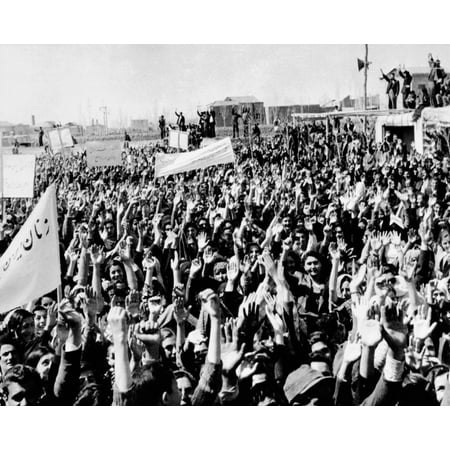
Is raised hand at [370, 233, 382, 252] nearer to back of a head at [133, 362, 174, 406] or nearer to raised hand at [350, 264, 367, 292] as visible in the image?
raised hand at [350, 264, 367, 292]

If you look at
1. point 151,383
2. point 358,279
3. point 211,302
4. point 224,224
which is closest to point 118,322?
point 151,383

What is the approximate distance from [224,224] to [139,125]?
1202mm

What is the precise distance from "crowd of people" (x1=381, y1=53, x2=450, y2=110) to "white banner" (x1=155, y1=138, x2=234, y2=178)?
5.22ft

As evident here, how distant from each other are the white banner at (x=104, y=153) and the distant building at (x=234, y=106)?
94cm

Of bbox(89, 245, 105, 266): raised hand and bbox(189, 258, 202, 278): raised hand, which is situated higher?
bbox(89, 245, 105, 266): raised hand

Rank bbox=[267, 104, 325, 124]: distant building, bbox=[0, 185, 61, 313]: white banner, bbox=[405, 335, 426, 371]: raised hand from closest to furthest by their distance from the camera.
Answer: bbox=[405, 335, 426, 371]: raised hand, bbox=[0, 185, 61, 313]: white banner, bbox=[267, 104, 325, 124]: distant building

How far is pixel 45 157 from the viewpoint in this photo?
590cm

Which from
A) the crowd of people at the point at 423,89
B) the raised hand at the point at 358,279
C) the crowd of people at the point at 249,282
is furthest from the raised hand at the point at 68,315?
the crowd of people at the point at 423,89

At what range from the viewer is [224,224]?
6020 millimetres

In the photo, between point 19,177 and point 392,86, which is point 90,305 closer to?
point 19,177

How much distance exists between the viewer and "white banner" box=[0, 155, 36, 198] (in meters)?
5.82

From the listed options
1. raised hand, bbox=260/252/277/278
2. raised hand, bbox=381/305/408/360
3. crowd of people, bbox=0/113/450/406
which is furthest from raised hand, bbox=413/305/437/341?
raised hand, bbox=260/252/277/278

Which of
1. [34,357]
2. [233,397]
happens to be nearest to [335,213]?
[233,397]

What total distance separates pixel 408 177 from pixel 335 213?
0.81 m
